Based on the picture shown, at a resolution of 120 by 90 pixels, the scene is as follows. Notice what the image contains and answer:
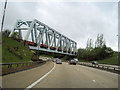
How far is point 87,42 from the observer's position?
121750 millimetres

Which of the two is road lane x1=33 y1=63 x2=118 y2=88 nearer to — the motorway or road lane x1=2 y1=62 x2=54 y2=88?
the motorway

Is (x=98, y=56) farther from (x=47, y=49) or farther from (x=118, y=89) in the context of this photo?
(x=118, y=89)

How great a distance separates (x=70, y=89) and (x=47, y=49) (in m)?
58.2

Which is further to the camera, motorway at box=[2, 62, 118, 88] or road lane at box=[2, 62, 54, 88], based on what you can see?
motorway at box=[2, 62, 118, 88]

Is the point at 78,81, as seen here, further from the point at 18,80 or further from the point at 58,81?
the point at 18,80

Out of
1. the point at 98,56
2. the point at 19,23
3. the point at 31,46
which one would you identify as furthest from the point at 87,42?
the point at 31,46

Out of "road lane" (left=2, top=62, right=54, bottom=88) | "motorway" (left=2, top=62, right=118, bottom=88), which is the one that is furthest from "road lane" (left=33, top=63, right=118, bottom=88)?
"road lane" (left=2, top=62, right=54, bottom=88)

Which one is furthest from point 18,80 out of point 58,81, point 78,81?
point 78,81

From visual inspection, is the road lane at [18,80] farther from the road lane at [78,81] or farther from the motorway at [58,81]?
the road lane at [78,81]

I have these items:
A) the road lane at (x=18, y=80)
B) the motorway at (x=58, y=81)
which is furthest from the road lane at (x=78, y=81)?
the road lane at (x=18, y=80)

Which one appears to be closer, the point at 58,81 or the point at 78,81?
the point at 58,81

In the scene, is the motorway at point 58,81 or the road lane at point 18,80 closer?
the road lane at point 18,80

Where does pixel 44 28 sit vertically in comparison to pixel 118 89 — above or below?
above

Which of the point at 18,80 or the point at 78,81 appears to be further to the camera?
the point at 78,81
